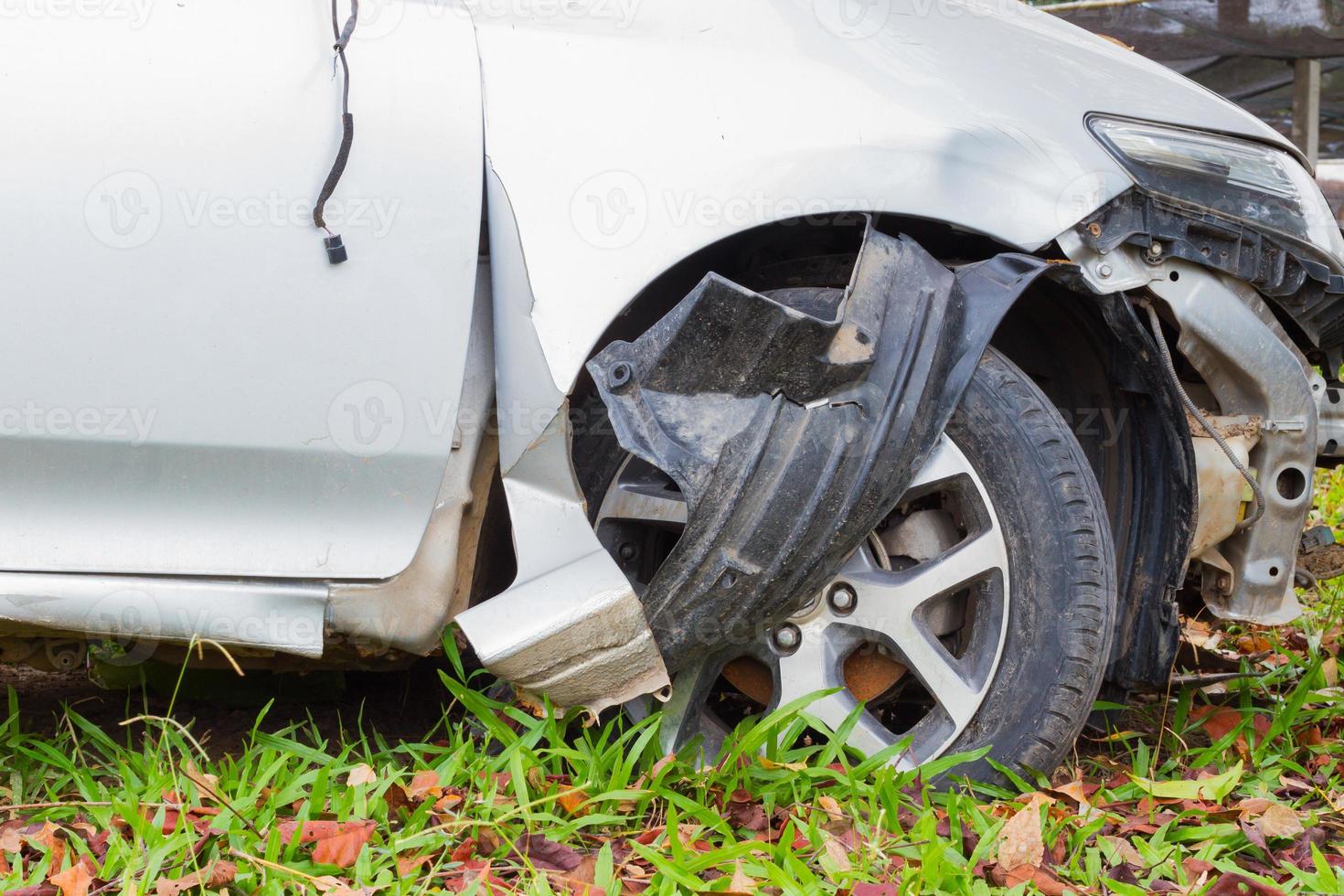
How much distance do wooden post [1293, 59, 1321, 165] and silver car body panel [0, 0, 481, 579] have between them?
20.4 ft

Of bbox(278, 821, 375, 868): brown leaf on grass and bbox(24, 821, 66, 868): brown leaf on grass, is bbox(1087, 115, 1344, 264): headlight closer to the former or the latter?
bbox(278, 821, 375, 868): brown leaf on grass

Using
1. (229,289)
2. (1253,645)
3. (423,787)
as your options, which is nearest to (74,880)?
(423,787)

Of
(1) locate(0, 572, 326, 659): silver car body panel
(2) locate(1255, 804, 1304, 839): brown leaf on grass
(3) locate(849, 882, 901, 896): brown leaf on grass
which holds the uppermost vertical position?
(1) locate(0, 572, 326, 659): silver car body panel

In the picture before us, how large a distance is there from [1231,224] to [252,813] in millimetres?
1925

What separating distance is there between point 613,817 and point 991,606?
73 cm

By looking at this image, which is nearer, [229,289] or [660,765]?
[229,289]

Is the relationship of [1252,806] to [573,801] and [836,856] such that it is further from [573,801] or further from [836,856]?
[573,801]

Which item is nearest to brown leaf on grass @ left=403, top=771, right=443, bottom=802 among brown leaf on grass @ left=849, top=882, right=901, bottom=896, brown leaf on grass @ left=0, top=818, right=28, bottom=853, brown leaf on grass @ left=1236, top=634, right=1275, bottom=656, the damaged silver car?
the damaged silver car

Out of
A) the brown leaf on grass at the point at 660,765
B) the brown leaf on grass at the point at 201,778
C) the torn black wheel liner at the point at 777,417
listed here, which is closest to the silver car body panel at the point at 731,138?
the torn black wheel liner at the point at 777,417

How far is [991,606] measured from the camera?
2.00 meters

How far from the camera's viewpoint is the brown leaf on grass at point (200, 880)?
Result: 1.68 m

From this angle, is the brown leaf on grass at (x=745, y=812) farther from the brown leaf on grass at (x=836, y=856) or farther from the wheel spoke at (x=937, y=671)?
the wheel spoke at (x=937, y=671)

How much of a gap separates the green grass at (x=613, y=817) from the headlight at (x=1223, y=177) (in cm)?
98

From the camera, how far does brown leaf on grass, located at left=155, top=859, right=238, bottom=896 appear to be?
66.3 inches
